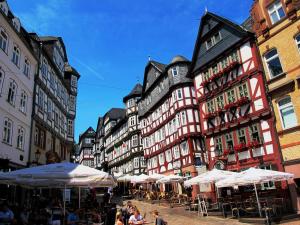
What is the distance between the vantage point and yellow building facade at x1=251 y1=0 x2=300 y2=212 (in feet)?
62.1

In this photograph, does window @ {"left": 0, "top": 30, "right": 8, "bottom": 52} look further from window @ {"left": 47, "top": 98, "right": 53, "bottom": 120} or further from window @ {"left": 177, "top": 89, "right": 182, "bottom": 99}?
window @ {"left": 177, "top": 89, "right": 182, "bottom": 99}

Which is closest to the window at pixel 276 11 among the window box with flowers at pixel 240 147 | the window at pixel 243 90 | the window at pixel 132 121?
the window at pixel 243 90

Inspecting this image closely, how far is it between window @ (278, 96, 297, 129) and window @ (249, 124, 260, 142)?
2436 mm

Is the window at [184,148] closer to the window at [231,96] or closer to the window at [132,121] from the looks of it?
the window at [231,96]

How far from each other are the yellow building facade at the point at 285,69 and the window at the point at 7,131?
60.5ft

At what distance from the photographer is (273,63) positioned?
840 inches

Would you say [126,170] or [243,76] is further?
[126,170]

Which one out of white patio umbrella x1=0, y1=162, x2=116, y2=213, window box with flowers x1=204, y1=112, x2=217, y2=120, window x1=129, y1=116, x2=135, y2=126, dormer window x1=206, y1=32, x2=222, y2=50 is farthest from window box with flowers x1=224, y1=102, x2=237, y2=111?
window x1=129, y1=116, x2=135, y2=126

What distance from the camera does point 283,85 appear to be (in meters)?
19.7

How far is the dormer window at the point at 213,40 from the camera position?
2722cm

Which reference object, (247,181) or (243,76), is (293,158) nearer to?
(247,181)

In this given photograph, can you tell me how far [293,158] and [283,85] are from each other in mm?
4902

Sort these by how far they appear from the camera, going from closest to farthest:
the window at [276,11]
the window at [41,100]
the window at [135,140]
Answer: the window at [276,11] → the window at [41,100] → the window at [135,140]

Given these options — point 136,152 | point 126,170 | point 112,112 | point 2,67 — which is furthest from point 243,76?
point 112,112
